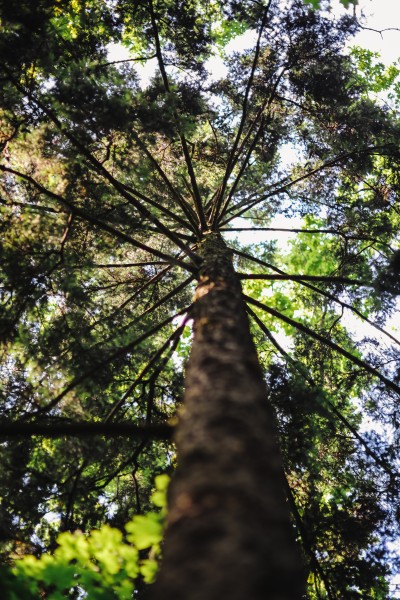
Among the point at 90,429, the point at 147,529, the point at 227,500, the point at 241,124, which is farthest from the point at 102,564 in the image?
the point at 241,124

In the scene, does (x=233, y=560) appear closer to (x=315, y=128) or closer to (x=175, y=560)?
(x=175, y=560)

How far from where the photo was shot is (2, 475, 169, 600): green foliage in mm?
2078

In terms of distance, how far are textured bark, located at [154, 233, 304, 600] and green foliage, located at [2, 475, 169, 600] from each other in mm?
571

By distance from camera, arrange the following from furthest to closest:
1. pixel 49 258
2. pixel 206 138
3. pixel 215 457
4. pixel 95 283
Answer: pixel 206 138 → pixel 95 283 → pixel 49 258 → pixel 215 457

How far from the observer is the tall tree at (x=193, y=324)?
1619mm

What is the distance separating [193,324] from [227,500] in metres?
2.08

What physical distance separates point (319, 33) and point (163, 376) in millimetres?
6890

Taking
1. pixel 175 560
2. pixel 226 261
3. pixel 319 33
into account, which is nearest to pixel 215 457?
→ pixel 175 560

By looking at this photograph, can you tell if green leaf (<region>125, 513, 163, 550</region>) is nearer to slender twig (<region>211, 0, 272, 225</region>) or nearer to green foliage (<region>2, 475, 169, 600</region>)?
green foliage (<region>2, 475, 169, 600</region>)

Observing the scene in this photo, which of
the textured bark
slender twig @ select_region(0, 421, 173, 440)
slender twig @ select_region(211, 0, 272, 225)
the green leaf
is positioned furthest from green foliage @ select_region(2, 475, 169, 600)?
slender twig @ select_region(211, 0, 272, 225)

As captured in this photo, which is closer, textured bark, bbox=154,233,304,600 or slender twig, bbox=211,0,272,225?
textured bark, bbox=154,233,304,600

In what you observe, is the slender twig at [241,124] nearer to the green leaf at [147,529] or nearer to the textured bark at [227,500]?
the textured bark at [227,500]

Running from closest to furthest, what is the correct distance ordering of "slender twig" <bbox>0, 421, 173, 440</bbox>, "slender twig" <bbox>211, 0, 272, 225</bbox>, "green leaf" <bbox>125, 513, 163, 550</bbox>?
1. "green leaf" <bbox>125, 513, 163, 550</bbox>
2. "slender twig" <bbox>0, 421, 173, 440</bbox>
3. "slender twig" <bbox>211, 0, 272, 225</bbox>

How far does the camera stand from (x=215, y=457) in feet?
5.26
